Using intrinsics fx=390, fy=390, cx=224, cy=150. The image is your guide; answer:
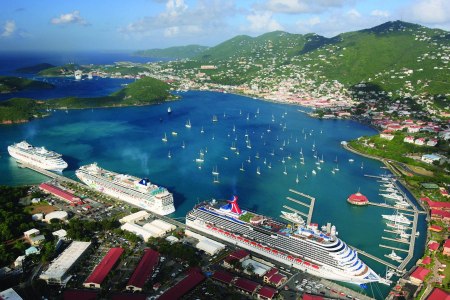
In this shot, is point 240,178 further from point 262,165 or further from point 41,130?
point 41,130

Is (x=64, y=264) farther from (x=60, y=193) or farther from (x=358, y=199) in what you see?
(x=358, y=199)

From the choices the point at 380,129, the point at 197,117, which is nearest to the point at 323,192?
the point at 380,129

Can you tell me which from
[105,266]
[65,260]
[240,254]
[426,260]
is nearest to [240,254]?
[240,254]

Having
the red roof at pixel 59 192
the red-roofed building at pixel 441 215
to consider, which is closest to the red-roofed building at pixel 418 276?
the red-roofed building at pixel 441 215

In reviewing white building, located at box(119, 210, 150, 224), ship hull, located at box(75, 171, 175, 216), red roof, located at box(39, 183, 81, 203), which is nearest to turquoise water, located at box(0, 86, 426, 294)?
ship hull, located at box(75, 171, 175, 216)

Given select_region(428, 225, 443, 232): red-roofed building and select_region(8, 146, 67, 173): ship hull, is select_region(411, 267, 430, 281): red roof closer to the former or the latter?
select_region(428, 225, 443, 232): red-roofed building

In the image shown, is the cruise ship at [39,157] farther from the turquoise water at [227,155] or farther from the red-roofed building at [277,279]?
the red-roofed building at [277,279]
